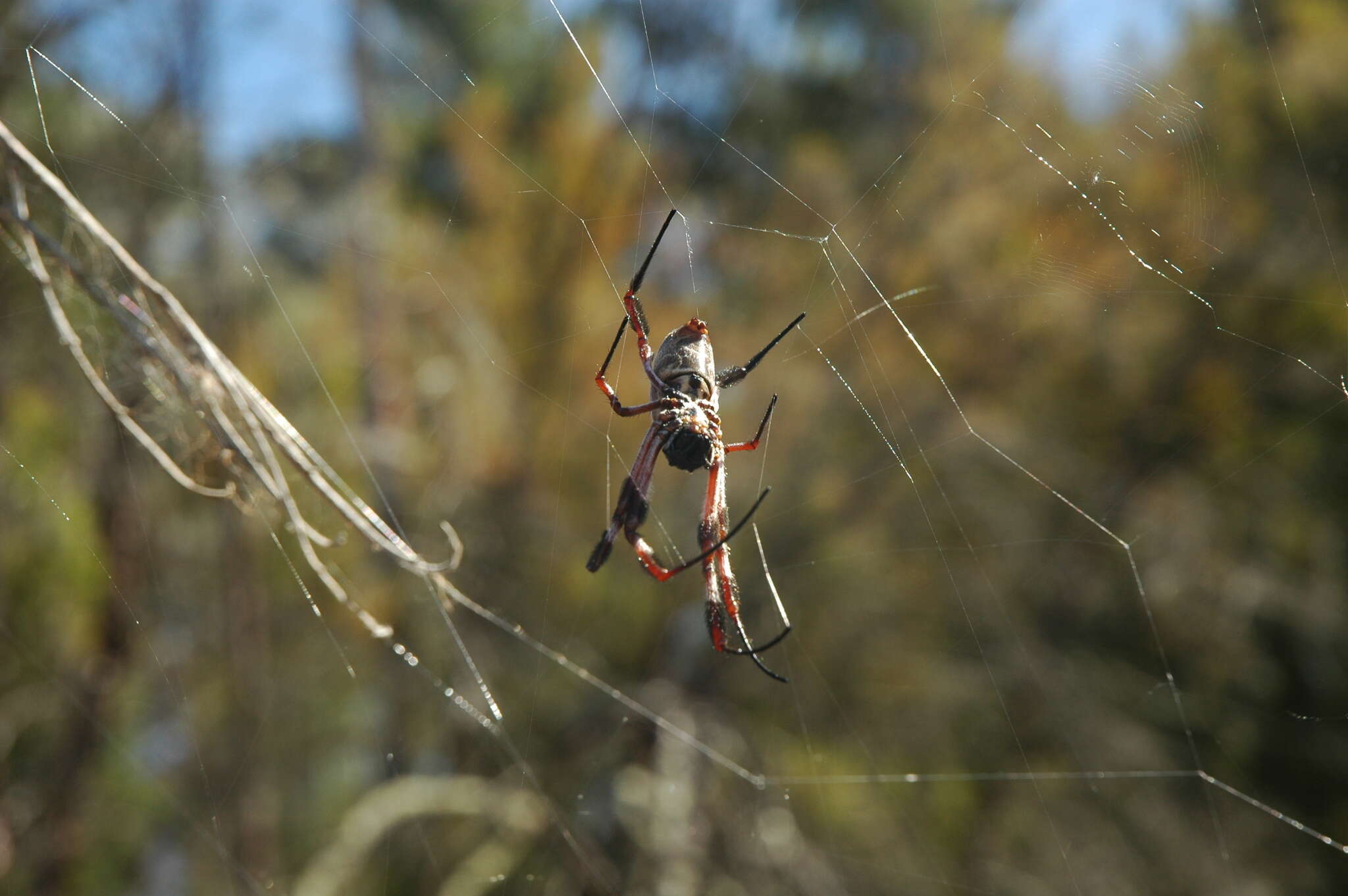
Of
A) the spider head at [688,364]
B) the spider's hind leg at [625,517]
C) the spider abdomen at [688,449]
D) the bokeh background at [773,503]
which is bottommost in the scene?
the bokeh background at [773,503]

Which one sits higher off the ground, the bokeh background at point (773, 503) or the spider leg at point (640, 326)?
the spider leg at point (640, 326)

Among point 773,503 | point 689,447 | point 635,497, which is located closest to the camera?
point 689,447

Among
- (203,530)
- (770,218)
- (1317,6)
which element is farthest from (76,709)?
(1317,6)

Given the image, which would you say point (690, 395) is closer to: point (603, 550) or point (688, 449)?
point (688, 449)

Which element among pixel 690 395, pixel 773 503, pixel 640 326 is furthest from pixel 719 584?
pixel 773 503

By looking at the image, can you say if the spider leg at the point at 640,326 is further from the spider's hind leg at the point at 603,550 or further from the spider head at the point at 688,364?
the spider's hind leg at the point at 603,550

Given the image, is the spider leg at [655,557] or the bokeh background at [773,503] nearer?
the spider leg at [655,557]

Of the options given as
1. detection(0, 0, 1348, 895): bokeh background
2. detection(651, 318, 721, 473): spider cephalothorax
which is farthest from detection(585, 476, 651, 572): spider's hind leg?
detection(0, 0, 1348, 895): bokeh background

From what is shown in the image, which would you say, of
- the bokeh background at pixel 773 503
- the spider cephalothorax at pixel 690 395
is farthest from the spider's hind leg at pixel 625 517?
the bokeh background at pixel 773 503
